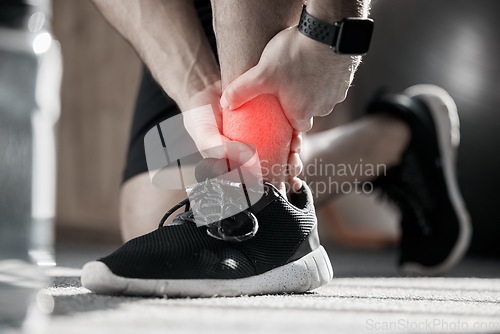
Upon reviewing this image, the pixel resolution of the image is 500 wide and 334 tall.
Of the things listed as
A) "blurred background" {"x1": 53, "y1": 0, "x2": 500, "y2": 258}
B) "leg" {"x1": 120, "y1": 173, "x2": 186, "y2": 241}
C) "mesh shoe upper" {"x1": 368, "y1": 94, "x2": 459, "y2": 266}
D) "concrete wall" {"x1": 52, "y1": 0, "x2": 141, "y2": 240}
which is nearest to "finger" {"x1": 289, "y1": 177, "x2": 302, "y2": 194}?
"leg" {"x1": 120, "y1": 173, "x2": 186, "y2": 241}

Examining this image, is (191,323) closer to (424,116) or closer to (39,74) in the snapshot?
(424,116)

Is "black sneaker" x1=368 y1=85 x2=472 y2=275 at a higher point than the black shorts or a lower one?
lower

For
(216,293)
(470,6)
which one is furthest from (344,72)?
(470,6)

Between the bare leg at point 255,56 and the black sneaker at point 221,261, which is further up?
the bare leg at point 255,56

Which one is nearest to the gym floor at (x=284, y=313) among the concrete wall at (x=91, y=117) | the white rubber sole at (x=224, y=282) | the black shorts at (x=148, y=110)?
the white rubber sole at (x=224, y=282)

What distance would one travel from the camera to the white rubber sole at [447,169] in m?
1.22

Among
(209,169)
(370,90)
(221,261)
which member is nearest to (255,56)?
(209,169)

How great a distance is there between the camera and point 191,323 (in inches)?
18.9

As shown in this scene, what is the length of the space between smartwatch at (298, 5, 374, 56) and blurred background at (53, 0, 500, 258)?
125 centimetres

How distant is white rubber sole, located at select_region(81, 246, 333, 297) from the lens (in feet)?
2.00

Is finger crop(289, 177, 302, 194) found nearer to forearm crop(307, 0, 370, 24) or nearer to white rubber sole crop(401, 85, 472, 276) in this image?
forearm crop(307, 0, 370, 24)

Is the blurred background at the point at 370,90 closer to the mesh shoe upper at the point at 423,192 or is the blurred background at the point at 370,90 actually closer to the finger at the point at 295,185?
the mesh shoe upper at the point at 423,192

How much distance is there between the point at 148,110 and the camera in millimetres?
1119

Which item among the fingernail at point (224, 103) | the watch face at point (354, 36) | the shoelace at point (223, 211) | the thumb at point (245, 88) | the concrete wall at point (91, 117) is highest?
the watch face at point (354, 36)
